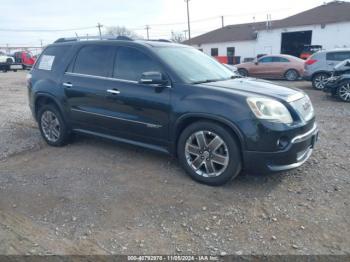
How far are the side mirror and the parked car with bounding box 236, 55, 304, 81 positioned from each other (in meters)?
13.2

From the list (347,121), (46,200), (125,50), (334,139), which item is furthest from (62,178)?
(347,121)

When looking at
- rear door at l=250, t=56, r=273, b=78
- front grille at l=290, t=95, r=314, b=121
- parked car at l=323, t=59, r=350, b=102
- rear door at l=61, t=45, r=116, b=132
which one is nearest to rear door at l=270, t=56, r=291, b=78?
rear door at l=250, t=56, r=273, b=78

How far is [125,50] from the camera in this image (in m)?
4.64

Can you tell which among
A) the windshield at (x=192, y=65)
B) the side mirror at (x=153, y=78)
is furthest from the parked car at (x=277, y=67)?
the side mirror at (x=153, y=78)

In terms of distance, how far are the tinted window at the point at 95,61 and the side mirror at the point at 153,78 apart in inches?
34.9

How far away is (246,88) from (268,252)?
80.5 inches

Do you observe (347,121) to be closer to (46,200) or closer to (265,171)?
(265,171)

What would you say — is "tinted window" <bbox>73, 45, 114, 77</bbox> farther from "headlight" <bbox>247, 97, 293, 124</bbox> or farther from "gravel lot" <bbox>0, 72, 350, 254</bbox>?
"headlight" <bbox>247, 97, 293, 124</bbox>

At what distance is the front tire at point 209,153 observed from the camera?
378 cm

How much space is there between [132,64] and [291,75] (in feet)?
45.7

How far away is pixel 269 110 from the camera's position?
368 centimetres

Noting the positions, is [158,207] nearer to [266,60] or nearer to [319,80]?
[319,80]

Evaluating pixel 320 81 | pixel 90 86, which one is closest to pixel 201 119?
pixel 90 86

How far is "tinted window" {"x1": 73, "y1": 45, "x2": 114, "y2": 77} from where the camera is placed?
15.7ft
